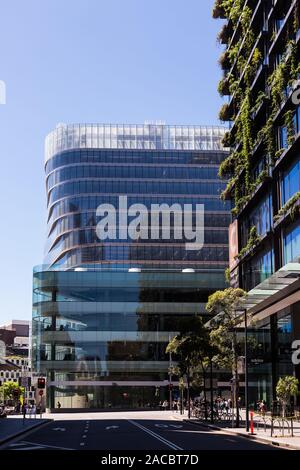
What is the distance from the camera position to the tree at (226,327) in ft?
158

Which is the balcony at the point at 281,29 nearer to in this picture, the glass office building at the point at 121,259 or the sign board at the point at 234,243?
the sign board at the point at 234,243

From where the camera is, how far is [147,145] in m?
141

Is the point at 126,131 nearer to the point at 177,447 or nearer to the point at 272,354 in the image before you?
the point at 272,354

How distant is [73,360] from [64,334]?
3.93 meters

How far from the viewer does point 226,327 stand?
48.3m

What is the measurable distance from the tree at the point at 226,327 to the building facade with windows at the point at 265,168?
194 cm

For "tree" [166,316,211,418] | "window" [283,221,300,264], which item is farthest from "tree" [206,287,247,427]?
"tree" [166,316,211,418]

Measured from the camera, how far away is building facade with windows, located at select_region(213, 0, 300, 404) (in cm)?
5222

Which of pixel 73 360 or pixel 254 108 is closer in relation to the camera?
pixel 254 108

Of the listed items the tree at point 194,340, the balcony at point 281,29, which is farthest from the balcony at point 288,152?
the tree at point 194,340

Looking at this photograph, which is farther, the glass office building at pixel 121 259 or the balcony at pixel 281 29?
the glass office building at pixel 121 259

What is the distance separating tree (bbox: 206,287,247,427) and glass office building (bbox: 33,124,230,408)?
202ft

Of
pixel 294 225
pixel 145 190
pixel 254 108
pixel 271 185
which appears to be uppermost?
pixel 145 190

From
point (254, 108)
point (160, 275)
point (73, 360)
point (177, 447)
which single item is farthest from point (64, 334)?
point (177, 447)
